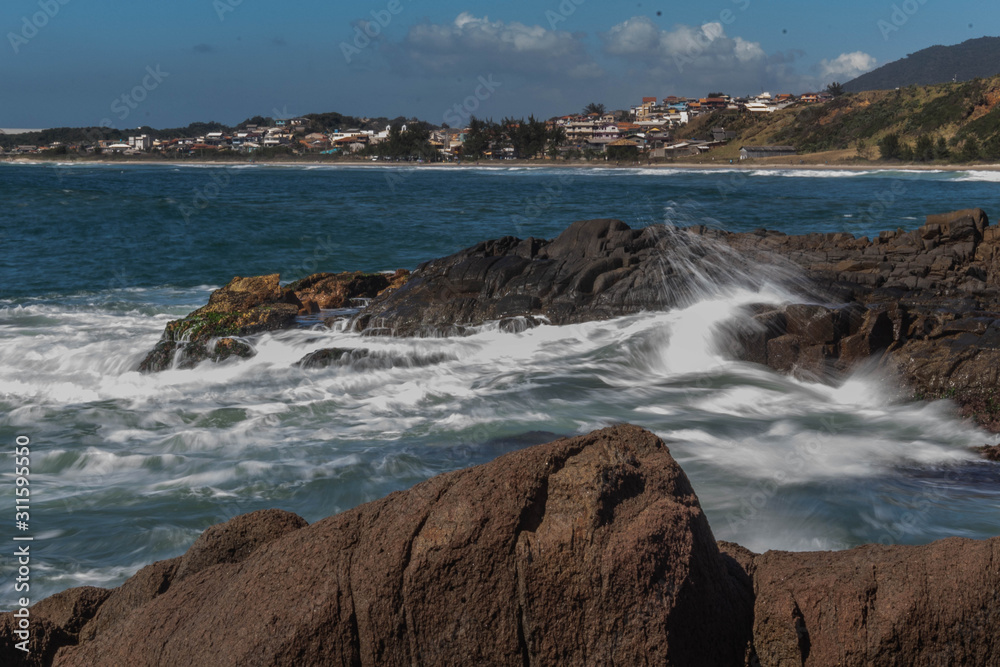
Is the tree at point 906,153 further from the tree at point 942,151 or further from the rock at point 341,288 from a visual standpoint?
the rock at point 341,288

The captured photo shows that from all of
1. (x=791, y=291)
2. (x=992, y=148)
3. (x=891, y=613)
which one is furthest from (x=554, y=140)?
(x=891, y=613)

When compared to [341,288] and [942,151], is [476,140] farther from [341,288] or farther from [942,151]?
[341,288]

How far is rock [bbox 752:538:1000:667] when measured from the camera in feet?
9.80

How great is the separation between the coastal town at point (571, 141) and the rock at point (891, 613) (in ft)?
346

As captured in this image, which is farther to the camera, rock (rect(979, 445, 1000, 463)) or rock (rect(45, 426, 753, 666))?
rock (rect(979, 445, 1000, 463))

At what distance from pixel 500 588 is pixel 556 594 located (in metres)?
0.20

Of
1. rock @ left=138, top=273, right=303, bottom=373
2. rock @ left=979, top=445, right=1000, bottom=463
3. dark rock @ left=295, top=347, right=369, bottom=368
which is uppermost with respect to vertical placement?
rock @ left=138, top=273, right=303, bottom=373

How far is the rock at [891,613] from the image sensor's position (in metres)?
2.99

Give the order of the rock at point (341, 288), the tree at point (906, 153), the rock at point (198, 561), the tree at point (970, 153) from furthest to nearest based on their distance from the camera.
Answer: the tree at point (906, 153)
the tree at point (970, 153)
the rock at point (341, 288)
the rock at point (198, 561)

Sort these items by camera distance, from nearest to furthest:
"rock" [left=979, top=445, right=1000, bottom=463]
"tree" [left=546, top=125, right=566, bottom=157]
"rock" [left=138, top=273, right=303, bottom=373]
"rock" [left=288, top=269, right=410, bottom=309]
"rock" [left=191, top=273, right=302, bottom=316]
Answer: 1. "rock" [left=979, top=445, right=1000, bottom=463]
2. "rock" [left=138, top=273, right=303, bottom=373]
3. "rock" [left=191, top=273, right=302, bottom=316]
4. "rock" [left=288, top=269, right=410, bottom=309]
5. "tree" [left=546, top=125, right=566, bottom=157]

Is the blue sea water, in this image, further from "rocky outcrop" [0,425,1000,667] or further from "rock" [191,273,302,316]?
"rocky outcrop" [0,425,1000,667]

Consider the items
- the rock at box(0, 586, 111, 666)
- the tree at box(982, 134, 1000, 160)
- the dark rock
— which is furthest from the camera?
the tree at box(982, 134, 1000, 160)

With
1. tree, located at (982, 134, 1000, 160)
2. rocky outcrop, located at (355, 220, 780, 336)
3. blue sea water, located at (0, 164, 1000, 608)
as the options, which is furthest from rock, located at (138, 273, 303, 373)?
tree, located at (982, 134, 1000, 160)

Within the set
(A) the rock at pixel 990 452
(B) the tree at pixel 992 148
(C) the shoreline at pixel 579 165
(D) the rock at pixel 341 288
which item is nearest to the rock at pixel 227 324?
(D) the rock at pixel 341 288
